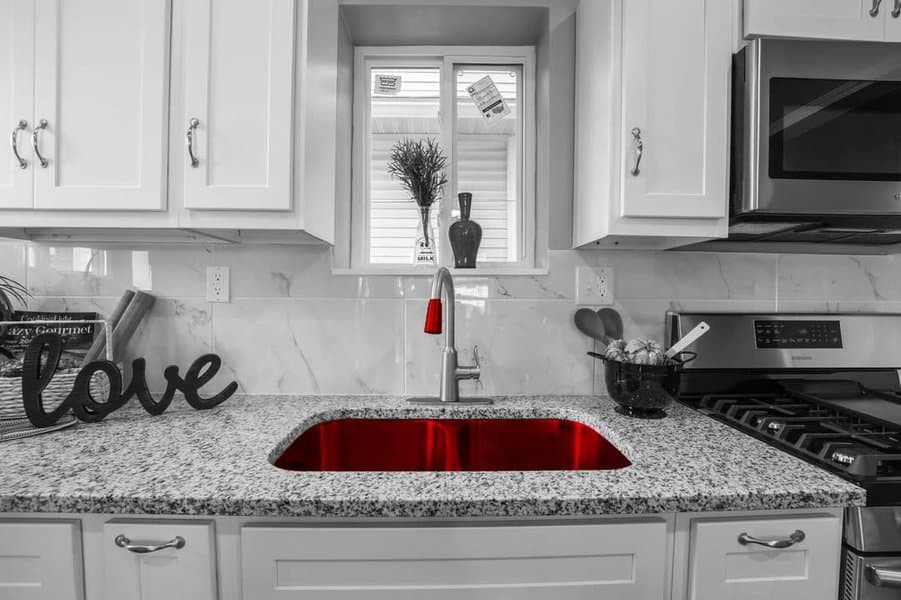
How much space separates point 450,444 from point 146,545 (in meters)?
0.76

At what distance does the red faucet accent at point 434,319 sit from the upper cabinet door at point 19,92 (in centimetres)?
100

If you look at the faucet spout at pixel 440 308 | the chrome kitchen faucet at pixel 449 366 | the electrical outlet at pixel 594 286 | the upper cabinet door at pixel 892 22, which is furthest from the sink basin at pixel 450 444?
the upper cabinet door at pixel 892 22

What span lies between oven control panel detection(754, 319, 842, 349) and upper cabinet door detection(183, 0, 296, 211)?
1.42 m

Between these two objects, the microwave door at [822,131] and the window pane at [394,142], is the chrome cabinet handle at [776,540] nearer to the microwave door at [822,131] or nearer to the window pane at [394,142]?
the microwave door at [822,131]

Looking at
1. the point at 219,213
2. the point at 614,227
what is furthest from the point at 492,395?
the point at 219,213

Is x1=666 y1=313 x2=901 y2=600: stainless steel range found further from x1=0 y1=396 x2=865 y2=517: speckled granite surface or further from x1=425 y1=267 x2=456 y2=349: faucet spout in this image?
x1=425 y1=267 x2=456 y2=349: faucet spout

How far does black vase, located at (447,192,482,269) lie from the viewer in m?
1.42

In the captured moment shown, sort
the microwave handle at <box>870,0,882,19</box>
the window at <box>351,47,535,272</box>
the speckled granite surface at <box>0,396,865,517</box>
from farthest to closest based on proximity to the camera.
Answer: the window at <box>351,47,535,272</box>
the microwave handle at <box>870,0,882,19</box>
the speckled granite surface at <box>0,396,865,517</box>

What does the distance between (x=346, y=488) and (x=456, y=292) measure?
78 centimetres

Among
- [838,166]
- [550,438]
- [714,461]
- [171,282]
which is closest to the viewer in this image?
[714,461]

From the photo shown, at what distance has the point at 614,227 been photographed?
115 centimetres

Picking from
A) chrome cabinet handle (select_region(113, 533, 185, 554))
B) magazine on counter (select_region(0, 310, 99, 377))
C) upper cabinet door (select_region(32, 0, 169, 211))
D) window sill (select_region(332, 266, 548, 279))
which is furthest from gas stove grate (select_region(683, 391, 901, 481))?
magazine on counter (select_region(0, 310, 99, 377))

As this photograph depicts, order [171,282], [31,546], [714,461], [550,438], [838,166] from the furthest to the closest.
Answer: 1. [171,282]
2. [550,438]
3. [838,166]
4. [714,461]
5. [31,546]

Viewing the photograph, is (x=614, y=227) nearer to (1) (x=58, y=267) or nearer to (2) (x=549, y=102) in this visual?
(2) (x=549, y=102)
